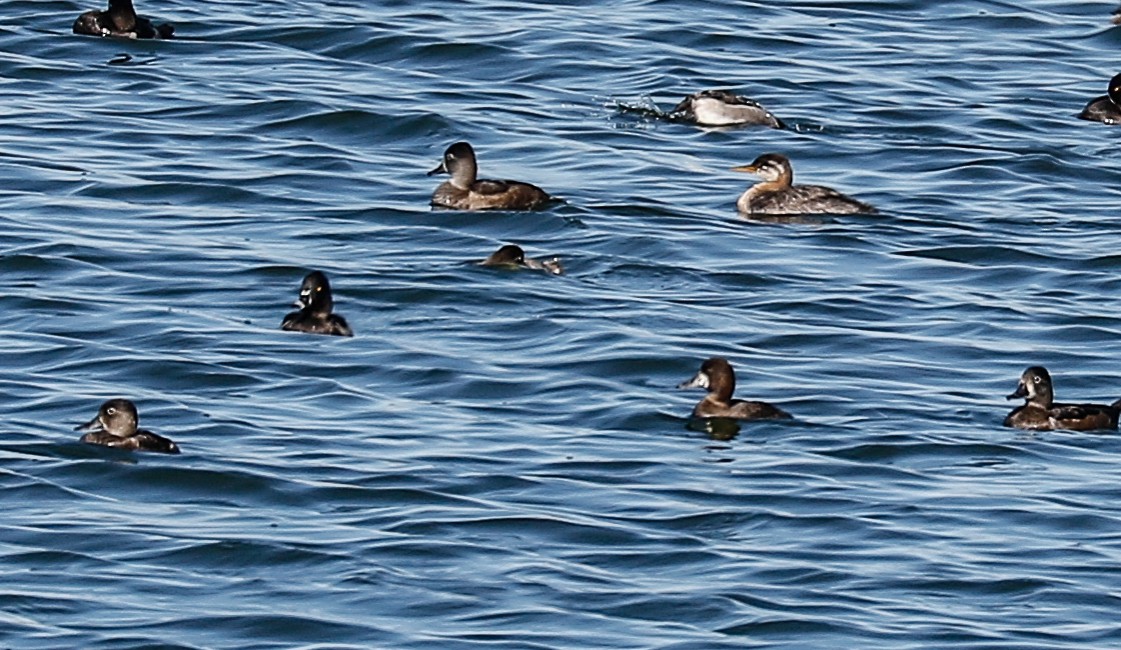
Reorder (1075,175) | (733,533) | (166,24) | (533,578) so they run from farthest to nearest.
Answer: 1. (166,24)
2. (1075,175)
3. (733,533)
4. (533,578)

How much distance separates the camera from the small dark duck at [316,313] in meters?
17.8

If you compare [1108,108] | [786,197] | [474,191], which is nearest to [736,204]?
[786,197]

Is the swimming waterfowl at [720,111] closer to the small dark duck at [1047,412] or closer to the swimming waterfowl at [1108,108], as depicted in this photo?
the swimming waterfowl at [1108,108]

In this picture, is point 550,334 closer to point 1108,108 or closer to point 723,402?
point 723,402

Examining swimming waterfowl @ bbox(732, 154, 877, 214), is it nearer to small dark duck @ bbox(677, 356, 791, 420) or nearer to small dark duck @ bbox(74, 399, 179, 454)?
small dark duck @ bbox(677, 356, 791, 420)

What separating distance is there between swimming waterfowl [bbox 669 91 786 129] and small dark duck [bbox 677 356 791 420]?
322 inches

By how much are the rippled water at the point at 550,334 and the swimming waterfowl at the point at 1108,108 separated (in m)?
0.27

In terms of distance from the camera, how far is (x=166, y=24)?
91.8 ft

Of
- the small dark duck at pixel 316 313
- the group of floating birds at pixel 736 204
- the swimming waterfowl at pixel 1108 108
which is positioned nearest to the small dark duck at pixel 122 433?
the group of floating birds at pixel 736 204

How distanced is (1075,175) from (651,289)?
5.54 m

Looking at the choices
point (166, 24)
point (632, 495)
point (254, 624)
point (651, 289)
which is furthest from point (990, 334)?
point (166, 24)

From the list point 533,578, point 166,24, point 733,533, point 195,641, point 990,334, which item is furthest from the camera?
point 166,24

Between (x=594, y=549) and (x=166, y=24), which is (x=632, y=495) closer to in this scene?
(x=594, y=549)

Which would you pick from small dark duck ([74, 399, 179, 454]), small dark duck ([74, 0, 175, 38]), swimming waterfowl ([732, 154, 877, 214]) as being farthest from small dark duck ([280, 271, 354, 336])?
small dark duck ([74, 0, 175, 38])
